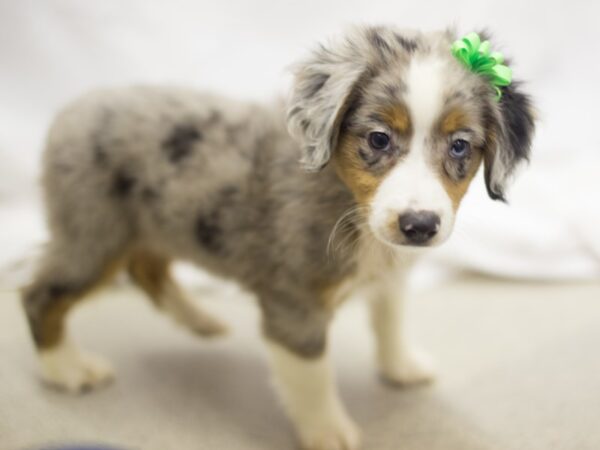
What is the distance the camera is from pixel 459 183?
171 centimetres

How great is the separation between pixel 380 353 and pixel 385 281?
1.49 ft

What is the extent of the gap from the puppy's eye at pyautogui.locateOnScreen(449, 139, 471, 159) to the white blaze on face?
72 millimetres

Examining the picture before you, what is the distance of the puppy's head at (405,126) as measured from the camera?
1616 millimetres

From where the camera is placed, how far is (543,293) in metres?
2.97

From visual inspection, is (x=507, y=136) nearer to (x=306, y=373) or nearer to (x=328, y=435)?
(x=306, y=373)

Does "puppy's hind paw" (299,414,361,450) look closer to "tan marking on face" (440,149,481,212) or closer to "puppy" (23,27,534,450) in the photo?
"puppy" (23,27,534,450)

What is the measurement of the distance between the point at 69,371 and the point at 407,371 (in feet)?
3.56

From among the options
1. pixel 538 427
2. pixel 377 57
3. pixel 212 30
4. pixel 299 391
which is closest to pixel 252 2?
pixel 212 30

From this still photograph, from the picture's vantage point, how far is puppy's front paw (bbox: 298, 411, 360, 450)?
2.08m

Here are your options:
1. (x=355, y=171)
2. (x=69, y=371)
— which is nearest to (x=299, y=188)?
(x=355, y=171)

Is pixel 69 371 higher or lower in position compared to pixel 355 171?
lower

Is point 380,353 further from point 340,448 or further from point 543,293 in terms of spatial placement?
point 543,293

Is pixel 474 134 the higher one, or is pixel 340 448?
pixel 474 134

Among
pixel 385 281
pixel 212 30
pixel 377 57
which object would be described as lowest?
pixel 385 281
